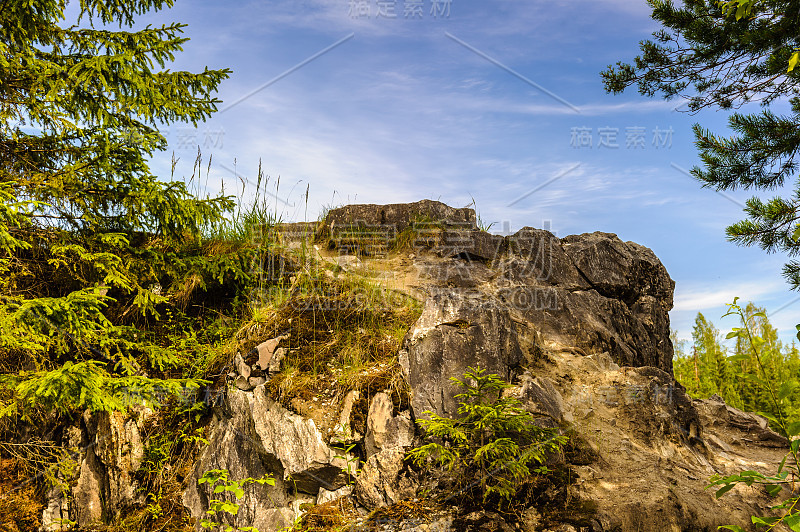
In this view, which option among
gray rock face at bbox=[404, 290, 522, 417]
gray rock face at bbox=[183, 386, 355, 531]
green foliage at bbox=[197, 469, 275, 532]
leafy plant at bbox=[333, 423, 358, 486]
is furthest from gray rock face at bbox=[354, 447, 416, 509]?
green foliage at bbox=[197, 469, 275, 532]

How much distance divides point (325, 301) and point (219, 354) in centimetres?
150

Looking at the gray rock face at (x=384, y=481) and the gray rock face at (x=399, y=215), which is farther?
the gray rock face at (x=399, y=215)

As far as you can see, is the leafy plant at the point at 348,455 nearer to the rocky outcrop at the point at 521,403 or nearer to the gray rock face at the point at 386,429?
the rocky outcrop at the point at 521,403

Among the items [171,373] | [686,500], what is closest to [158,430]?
[171,373]

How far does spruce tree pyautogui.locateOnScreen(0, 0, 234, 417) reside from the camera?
5.99m

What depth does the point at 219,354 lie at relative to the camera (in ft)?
21.1

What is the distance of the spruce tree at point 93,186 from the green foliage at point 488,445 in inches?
118

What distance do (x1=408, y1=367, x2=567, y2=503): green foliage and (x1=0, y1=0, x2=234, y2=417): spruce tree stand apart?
3008 millimetres

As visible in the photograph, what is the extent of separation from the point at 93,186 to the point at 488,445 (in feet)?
18.3

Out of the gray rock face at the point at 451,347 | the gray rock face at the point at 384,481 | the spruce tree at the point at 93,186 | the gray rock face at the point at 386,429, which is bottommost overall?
the gray rock face at the point at 384,481

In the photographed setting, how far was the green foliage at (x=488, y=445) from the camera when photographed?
4.36m

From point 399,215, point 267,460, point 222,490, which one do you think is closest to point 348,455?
point 267,460

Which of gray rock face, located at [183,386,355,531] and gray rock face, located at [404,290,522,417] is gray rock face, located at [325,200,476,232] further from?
gray rock face, located at [183,386,355,531]

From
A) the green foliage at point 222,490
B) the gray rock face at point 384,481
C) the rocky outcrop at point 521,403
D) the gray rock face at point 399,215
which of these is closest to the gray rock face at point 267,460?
the rocky outcrop at point 521,403
